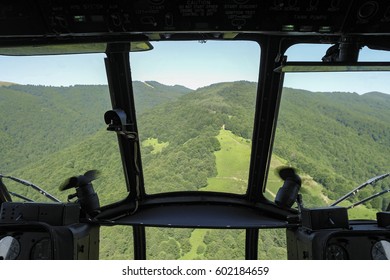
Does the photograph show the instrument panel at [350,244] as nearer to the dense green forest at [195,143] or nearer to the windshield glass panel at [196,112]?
the dense green forest at [195,143]

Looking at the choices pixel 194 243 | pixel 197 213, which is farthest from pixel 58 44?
pixel 194 243

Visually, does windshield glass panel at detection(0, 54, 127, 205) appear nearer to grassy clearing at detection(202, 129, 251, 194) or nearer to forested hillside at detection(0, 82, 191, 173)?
forested hillside at detection(0, 82, 191, 173)

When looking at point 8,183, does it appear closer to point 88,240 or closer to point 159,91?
point 88,240

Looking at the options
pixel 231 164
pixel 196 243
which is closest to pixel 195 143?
pixel 231 164

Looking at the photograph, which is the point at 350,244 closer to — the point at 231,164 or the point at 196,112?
the point at 231,164

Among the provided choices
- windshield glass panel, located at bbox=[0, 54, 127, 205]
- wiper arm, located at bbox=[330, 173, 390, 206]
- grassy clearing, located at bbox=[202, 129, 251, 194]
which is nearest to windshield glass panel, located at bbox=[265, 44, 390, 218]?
wiper arm, located at bbox=[330, 173, 390, 206]

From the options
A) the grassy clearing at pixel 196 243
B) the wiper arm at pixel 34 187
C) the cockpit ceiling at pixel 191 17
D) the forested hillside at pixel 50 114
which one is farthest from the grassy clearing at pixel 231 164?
the wiper arm at pixel 34 187
